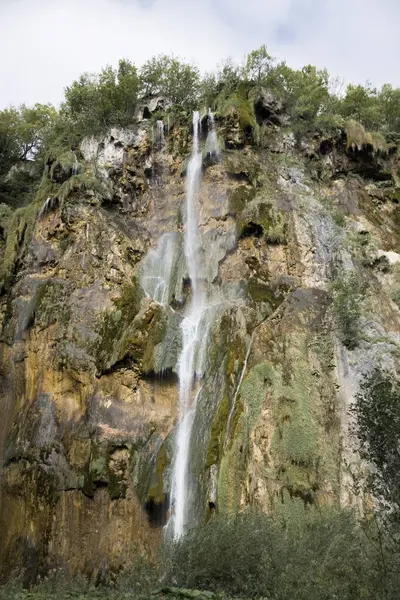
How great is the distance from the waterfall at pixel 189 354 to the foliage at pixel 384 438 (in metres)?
8.49

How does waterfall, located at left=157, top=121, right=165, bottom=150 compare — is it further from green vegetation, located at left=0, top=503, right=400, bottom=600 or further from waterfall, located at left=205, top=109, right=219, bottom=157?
green vegetation, located at left=0, top=503, right=400, bottom=600

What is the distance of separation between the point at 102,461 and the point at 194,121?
72.8ft

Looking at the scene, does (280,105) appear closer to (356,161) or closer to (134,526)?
(356,161)

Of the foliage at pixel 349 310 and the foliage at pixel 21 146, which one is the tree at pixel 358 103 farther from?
the foliage at pixel 21 146

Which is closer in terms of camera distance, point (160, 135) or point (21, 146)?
point (160, 135)

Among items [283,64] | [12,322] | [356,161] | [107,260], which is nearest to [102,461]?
[12,322]

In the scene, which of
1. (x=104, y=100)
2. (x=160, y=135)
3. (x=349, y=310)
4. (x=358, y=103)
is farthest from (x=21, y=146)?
(x=349, y=310)

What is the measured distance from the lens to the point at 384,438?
11.4m

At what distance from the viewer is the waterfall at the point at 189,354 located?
18.6 metres

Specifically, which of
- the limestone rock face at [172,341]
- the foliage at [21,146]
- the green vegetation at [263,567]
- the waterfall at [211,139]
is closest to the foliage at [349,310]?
the limestone rock face at [172,341]

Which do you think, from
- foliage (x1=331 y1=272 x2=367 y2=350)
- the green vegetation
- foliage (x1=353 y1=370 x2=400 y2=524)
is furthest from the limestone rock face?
foliage (x1=353 y1=370 x2=400 y2=524)

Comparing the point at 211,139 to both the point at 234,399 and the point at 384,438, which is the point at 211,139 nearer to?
the point at 234,399

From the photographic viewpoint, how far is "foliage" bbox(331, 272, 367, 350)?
2112 cm

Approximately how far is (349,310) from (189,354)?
6.76m
